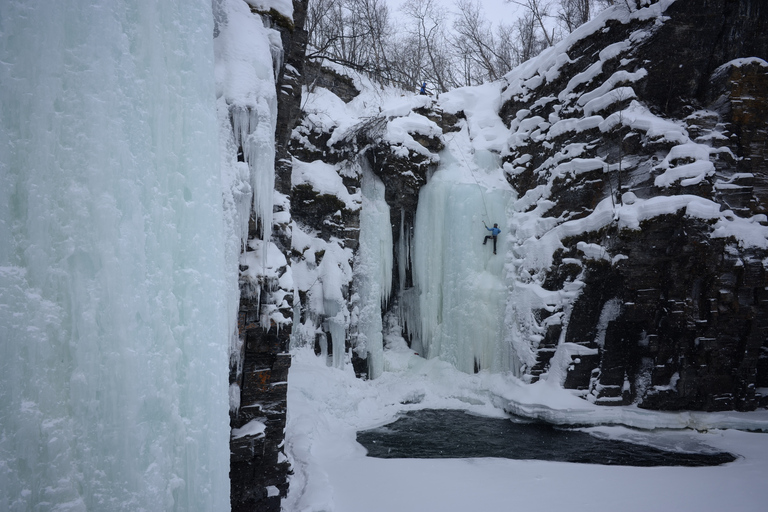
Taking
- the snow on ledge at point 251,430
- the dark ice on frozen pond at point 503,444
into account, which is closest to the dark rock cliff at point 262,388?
the snow on ledge at point 251,430

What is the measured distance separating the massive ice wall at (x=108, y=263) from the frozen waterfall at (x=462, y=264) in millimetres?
7505

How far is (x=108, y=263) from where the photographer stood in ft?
5.12

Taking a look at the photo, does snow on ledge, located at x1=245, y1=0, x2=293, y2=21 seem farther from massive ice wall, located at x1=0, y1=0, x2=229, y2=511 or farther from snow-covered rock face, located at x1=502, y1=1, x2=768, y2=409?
snow-covered rock face, located at x1=502, y1=1, x2=768, y2=409

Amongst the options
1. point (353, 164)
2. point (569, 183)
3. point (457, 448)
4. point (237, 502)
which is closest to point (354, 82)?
point (353, 164)

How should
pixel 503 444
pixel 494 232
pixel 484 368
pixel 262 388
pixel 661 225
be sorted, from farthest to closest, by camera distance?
1. pixel 494 232
2. pixel 484 368
3. pixel 661 225
4. pixel 503 444
5. pixel 262 388

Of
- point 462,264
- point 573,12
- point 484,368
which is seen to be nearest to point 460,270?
point 462,264

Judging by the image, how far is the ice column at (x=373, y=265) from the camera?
9.01 metres

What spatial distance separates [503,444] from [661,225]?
461 centimetres

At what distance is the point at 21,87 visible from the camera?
55.3 inches

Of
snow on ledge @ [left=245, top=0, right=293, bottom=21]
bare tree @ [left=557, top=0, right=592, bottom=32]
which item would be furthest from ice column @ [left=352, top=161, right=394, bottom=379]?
bare tree @ [left=557, top=0, right=592, bottom=32]

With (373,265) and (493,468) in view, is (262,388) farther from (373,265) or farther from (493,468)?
(373,265)

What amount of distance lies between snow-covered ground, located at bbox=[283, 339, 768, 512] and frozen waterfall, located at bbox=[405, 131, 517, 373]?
1.11 metres

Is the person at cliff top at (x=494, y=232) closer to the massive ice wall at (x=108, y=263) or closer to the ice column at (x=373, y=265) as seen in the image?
the ice column at (x=373, y=265)

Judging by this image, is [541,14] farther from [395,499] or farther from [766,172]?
[395,499]
